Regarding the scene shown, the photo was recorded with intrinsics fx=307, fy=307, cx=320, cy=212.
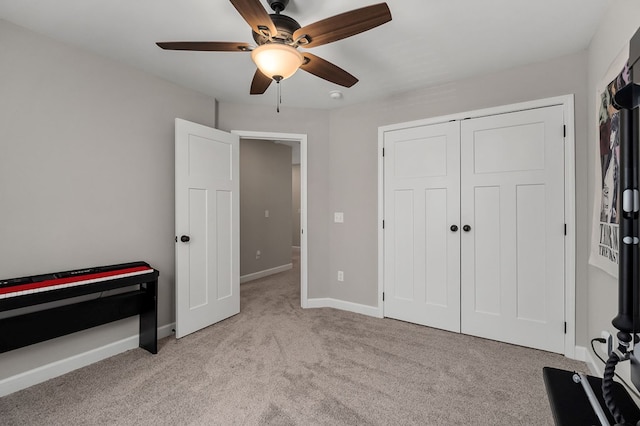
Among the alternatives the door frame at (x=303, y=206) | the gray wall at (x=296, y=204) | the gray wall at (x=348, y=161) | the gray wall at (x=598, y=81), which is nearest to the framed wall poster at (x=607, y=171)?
the gray wall at (x=598, y=81)

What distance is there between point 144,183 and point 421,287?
2.77m

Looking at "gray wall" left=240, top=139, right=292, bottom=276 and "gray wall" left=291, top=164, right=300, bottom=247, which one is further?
"gray wall" left=291, top=164, right=300, bottom=247

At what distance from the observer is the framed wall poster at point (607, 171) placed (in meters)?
1.66

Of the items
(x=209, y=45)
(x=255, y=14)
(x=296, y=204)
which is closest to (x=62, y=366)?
(x=209, y=45)

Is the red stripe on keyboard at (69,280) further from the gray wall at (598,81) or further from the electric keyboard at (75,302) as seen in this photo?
the gray wall at (598,81)

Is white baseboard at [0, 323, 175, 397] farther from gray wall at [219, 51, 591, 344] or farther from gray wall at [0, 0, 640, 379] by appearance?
gray wall at [219, 51, 591, 344]

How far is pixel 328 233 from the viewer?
3.68m

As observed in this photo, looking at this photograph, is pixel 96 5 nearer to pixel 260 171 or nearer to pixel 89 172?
pixel 89 172

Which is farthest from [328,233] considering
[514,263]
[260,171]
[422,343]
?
[260,171]

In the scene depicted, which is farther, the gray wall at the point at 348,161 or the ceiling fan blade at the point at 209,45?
the gray wall at the point at 348,161

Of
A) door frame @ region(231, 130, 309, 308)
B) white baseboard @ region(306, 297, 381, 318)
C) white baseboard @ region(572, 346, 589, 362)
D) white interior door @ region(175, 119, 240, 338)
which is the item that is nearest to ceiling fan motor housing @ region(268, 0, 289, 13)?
white interior door @ region(175, 119, 240, 338)

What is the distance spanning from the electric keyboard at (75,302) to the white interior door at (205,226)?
291 mm

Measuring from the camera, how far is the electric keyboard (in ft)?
6.11

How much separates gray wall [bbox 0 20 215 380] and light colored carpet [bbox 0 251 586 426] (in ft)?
1.49
